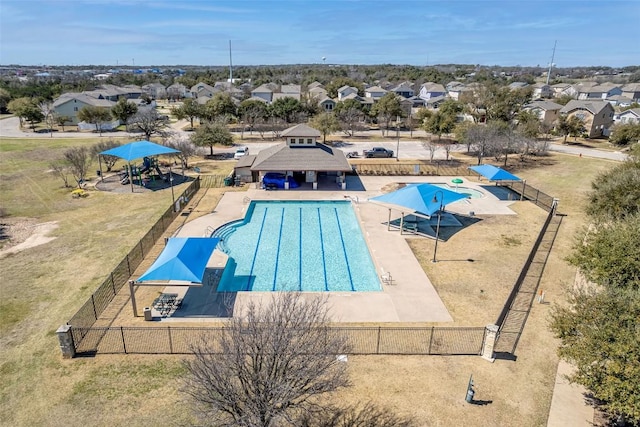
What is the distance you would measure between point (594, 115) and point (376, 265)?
59363mm

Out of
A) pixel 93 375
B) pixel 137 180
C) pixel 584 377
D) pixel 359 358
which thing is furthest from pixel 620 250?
pixel 137 180

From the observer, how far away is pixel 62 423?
41.1 feet

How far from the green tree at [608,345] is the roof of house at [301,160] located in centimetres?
2457

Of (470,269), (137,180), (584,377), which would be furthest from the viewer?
(137,180)

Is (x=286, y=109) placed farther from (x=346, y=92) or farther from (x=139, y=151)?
(x=346, y=92)

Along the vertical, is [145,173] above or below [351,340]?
above

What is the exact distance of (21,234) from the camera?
87.5 ft

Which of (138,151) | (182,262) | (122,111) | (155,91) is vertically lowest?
(182,262)

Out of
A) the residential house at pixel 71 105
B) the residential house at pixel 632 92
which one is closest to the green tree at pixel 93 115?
the residential house at pixel 71 105

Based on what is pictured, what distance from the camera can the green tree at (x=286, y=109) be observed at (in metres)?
68.6

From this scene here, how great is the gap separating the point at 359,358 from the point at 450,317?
5276mm

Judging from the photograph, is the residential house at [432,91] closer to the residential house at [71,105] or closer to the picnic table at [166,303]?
the residential house at [71,105]

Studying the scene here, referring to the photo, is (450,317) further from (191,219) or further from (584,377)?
(191,219)

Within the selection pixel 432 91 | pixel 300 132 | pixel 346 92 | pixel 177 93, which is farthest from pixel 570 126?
pixel 177 93
